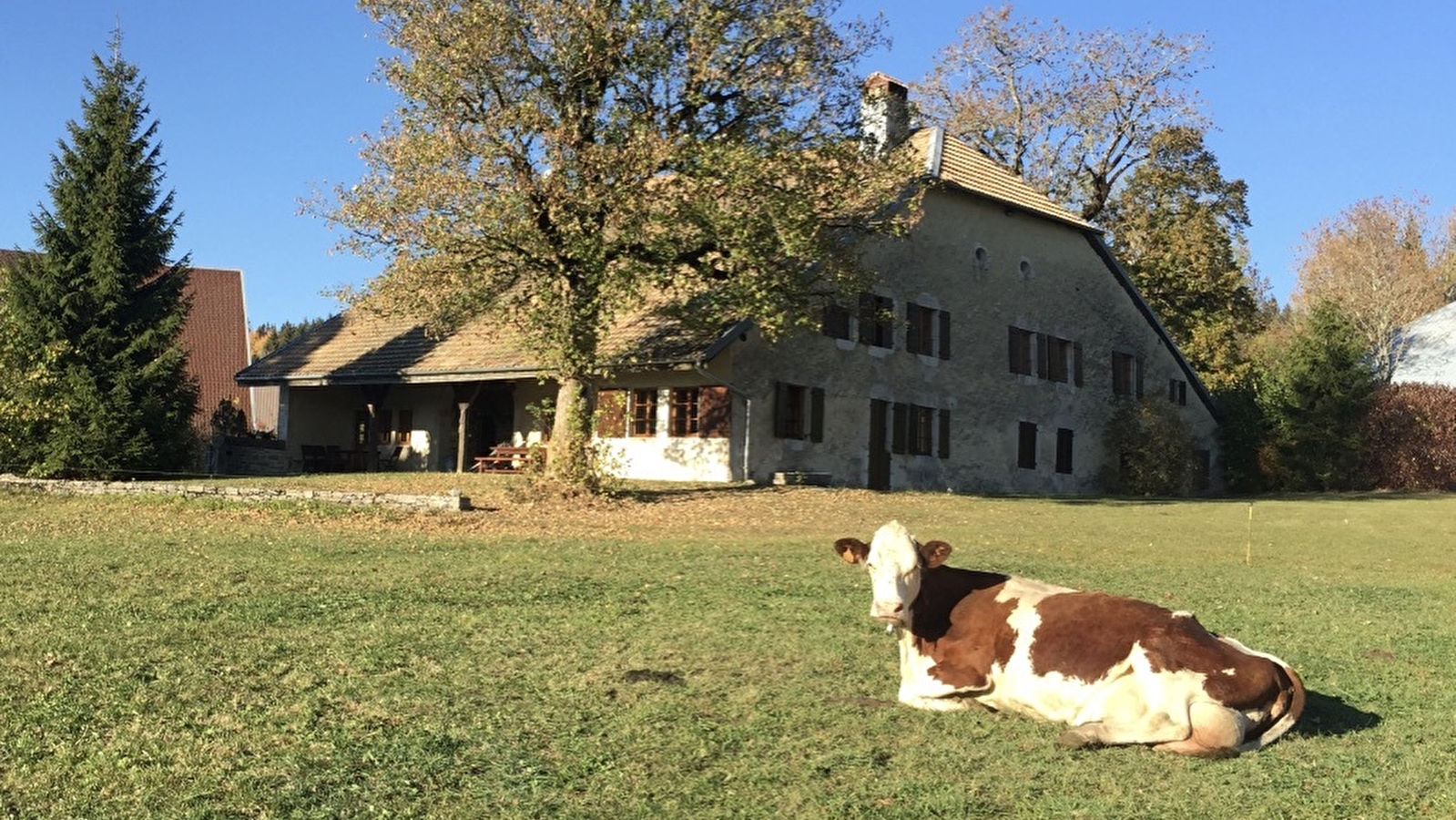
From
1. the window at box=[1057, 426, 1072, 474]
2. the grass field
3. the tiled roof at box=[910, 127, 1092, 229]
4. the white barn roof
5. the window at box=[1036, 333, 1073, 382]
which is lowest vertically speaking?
the grass field

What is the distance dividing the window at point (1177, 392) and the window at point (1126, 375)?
4.44 feet

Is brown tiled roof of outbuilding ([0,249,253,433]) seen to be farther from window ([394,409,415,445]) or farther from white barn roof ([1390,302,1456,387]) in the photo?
white barn roof ([1390,302,1456,387])

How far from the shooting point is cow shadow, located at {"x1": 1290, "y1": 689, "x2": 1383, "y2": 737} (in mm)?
6473

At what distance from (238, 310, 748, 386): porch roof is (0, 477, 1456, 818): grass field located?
10.9 m

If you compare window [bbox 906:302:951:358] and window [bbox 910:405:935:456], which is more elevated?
window [bbox 906:302:951:358]

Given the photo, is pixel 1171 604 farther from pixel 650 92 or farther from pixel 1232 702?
pixel 650 92

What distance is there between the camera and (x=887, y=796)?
530 centimetres

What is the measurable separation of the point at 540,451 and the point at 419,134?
6.07 m

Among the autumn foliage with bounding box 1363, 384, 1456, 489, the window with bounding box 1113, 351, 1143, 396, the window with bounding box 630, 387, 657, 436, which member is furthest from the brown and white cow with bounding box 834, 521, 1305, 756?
the autumn foliage with bounding box 1363, 384, 1456, 489

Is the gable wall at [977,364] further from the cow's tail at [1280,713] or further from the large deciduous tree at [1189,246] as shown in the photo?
the cow's tail at [1280,713]

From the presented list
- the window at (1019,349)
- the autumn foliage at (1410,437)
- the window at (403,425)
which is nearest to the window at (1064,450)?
the window at (1019,349)

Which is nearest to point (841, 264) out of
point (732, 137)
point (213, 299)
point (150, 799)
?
point (732, 137)

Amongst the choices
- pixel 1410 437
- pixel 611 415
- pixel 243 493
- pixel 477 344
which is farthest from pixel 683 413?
pixel 1410 437

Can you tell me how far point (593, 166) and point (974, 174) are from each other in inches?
586
